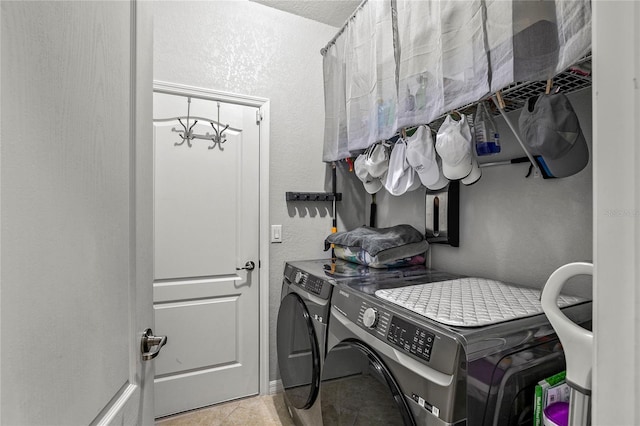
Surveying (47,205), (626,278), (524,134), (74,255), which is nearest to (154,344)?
(74,255)

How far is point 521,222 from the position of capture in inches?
53.7

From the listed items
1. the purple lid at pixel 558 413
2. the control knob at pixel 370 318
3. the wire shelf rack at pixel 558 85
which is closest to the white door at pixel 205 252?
the control knob at pixel 370 318

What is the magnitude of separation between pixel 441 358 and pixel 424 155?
3.04 ft

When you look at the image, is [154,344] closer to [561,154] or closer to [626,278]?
[626,278]

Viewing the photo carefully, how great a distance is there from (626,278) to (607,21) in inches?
10.0

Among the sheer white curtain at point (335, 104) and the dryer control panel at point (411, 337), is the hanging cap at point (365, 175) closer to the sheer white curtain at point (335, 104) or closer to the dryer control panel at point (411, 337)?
the sheer white curtain at point (335, 104)

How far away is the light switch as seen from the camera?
228cm

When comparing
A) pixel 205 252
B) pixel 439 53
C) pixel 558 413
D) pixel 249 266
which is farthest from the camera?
pixel 249 266

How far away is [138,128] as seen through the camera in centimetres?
75

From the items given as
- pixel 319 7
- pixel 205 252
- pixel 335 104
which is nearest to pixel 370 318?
pixel 205 252

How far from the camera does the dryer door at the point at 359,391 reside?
899mm

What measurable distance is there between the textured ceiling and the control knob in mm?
2210

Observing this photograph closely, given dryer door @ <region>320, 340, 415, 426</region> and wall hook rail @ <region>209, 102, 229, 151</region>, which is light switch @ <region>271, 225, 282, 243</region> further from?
dryer door @ <region>320, 340, 415, 426</region>

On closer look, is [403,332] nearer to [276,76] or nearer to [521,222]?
[521,222]
